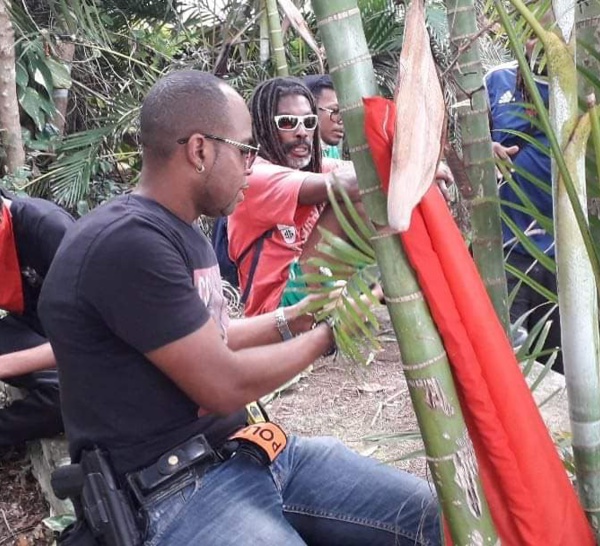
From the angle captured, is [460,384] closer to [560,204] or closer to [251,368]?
[560,204]

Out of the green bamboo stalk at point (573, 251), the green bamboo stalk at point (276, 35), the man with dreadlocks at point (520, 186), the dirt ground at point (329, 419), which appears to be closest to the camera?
the green bamboo stalk at point (573, 251)

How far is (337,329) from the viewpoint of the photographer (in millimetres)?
1322

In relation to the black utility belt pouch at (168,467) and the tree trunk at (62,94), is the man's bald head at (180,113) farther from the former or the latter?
the tree trunk at (62,94)

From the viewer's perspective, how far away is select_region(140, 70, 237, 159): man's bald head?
1.66 meters

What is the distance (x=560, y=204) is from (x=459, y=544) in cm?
50

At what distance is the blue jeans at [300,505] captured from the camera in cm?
150

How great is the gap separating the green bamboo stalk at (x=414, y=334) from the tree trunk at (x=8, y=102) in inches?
138

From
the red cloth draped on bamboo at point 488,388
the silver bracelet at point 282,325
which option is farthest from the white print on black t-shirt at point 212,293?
the red cloth draped on bamboo at point 488,388

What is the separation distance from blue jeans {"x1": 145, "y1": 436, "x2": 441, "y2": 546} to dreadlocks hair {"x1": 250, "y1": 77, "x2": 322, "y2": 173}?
140 centimetres

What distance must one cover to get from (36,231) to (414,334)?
1.82 metres

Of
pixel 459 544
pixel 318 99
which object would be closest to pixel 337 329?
pixel 459 544

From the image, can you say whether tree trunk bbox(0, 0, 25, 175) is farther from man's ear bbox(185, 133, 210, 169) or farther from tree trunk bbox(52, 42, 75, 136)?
man's ear bbox(185, 133, 210, 169)

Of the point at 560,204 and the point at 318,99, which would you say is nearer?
the point at 560,204

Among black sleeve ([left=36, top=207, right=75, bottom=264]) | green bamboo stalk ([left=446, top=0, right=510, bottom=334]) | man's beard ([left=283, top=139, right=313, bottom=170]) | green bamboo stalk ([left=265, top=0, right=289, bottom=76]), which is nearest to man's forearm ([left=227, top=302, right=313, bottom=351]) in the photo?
green bamboo stalk ([left=446, top=0, right=510, bottom=334])
